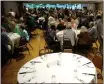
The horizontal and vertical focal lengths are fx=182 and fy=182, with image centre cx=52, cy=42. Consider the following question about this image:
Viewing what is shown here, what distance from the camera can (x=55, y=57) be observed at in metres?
2.71

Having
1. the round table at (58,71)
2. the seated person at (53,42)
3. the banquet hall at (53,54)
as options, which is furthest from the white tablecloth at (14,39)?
the round table at (58,71)

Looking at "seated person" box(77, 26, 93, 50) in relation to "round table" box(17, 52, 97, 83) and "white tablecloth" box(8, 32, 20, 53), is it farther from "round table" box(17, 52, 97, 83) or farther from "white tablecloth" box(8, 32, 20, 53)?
"round table" box(17, 52, 97, 83)

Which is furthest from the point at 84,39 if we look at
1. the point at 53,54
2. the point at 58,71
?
the point at 58,71

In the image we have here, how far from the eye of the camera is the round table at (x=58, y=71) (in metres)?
1.96

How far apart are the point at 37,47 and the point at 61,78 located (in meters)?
3.32

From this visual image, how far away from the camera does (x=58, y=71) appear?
84.9 inches

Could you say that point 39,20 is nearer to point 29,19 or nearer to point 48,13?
point 48,13

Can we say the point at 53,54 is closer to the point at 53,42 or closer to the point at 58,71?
the point at 58,71

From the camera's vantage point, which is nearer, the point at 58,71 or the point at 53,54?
the point at 58,71

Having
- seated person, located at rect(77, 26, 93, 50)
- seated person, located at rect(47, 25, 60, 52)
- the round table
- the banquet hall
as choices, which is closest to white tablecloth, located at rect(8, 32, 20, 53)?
the banquet hall

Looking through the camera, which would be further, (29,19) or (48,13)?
(48,13)

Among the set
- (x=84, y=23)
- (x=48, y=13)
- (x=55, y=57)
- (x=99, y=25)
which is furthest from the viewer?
(x=48, y=13)

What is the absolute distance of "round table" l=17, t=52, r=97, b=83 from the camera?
196 cm

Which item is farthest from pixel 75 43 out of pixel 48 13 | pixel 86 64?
pixel 48 13
